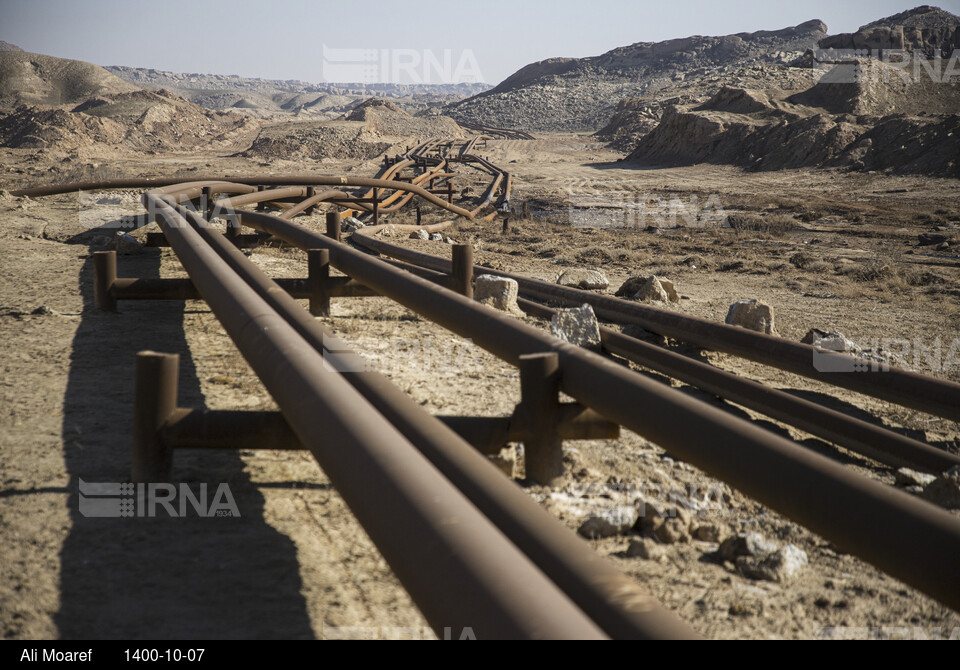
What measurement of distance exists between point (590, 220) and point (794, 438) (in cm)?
1257

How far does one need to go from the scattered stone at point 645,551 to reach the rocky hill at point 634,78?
49.3 meters

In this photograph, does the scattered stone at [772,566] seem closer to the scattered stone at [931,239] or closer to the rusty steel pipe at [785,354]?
the rusty steel pipe at [785,354]

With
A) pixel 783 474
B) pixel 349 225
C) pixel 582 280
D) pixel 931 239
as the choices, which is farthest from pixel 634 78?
pixel 783 474

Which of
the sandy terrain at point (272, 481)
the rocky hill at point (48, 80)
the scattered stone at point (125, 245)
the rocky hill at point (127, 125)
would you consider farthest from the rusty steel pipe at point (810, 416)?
the rocky hill at point (48, 80)

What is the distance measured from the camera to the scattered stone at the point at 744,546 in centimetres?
282

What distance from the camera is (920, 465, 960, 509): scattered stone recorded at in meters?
3.34

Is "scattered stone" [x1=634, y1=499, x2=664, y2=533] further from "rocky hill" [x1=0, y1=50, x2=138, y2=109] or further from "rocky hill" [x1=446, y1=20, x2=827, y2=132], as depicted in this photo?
"rocky hill" [x1=0, y1=50, x2=138, y2=109]

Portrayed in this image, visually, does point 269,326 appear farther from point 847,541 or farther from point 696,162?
point 696,162

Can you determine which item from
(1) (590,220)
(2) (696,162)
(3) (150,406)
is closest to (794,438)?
(3) (150,406)

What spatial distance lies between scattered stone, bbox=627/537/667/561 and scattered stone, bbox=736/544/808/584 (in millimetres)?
289

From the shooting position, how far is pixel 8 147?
3400cm

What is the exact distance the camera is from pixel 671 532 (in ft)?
9.68

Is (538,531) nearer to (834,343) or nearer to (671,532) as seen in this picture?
(671,532)

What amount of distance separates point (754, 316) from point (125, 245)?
21.9ft
